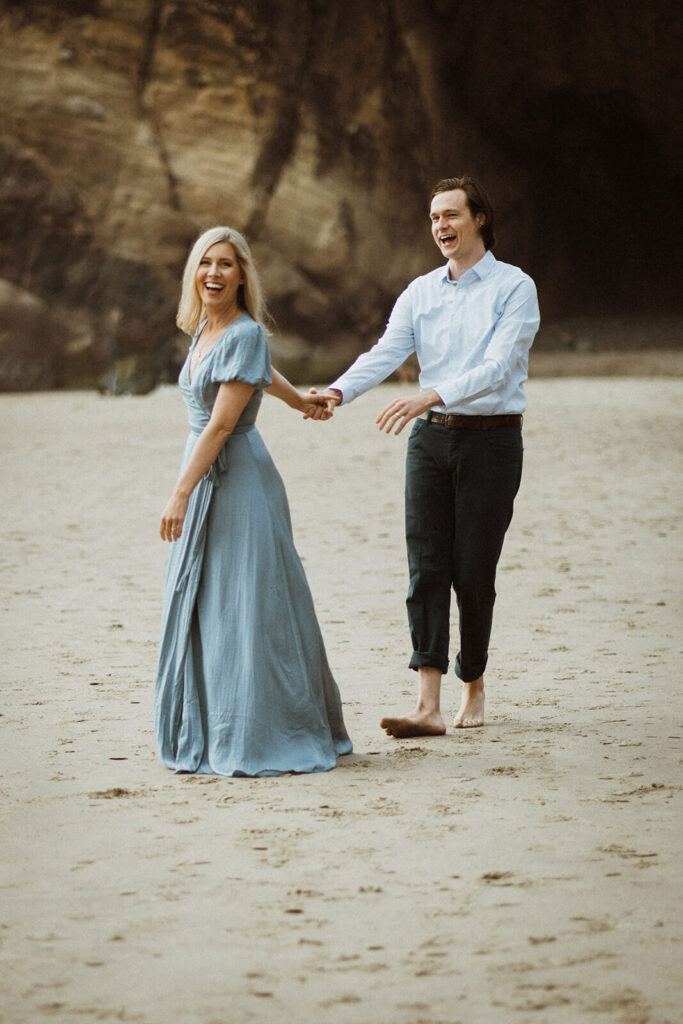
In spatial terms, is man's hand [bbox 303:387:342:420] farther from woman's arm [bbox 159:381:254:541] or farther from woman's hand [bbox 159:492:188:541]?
woman's hand [bbox 159:492:188:541]

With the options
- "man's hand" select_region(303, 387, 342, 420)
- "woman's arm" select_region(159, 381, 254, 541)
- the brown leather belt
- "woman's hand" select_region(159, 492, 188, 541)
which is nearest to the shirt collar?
the brown leather belt

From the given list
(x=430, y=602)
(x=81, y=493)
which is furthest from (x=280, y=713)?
(x=81, y=493)

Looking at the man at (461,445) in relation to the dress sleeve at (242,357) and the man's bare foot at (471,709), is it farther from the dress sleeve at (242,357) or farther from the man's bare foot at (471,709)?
the dress sleeve at (242,357)

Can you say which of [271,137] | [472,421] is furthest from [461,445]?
[271,137]

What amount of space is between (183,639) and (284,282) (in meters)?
20.5

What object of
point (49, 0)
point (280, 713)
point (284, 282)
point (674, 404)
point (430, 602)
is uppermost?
point (49, 0)

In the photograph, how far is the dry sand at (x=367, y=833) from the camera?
2.50 m

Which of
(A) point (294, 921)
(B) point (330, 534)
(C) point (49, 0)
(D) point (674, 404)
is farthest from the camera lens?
(C) point (49, 0)

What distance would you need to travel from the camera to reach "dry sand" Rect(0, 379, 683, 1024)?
2.50 meters

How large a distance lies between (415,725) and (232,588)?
805mm

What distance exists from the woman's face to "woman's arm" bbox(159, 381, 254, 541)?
271 mm

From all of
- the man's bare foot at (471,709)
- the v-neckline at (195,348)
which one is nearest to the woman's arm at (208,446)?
the v-neckline at (195,348)

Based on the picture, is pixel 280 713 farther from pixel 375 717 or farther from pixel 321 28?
pixel 321 28

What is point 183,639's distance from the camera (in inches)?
157
